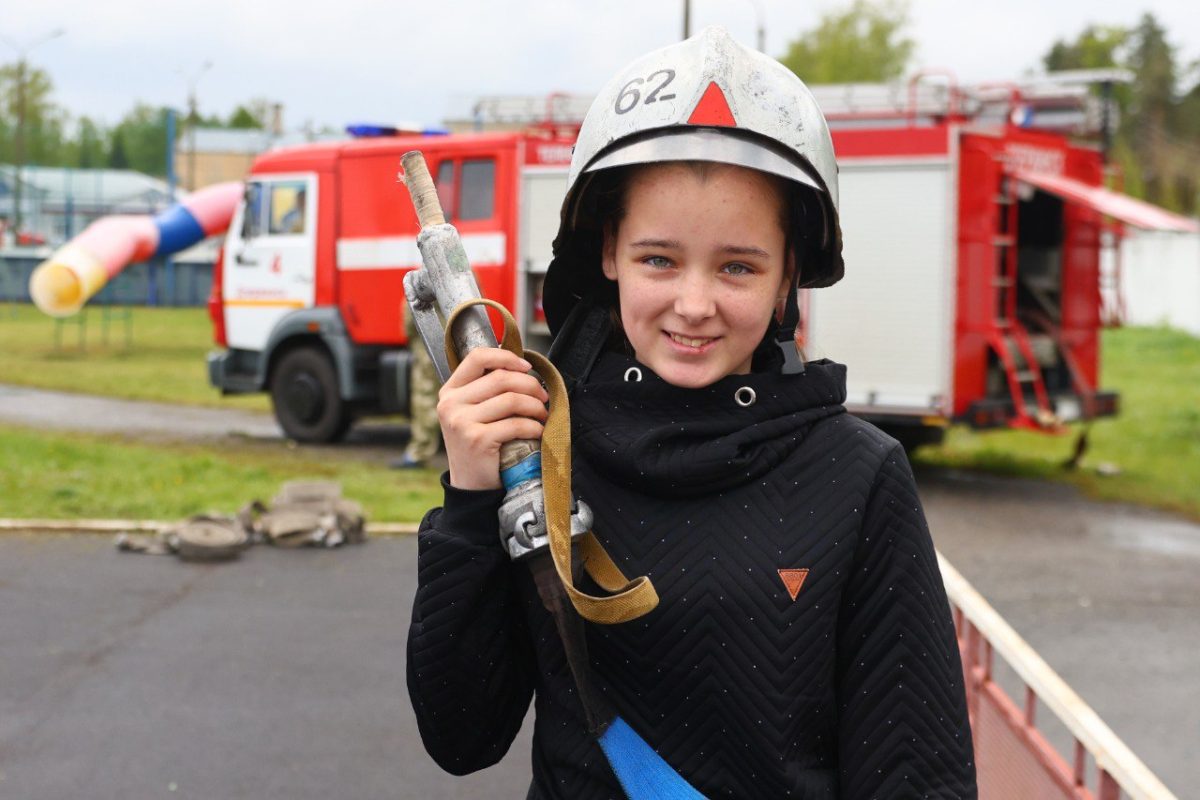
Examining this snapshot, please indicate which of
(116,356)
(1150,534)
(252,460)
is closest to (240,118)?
(116,356)

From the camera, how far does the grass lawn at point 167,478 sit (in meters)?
10.4

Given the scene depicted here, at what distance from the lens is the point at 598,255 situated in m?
2.00

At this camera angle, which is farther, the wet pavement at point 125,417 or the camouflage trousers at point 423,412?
the wet pavement at point 125,417

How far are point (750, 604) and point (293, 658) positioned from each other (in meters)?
5.41

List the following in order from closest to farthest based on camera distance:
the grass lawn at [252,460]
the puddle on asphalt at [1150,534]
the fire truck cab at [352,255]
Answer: the puddle on asphalt at [1150,534] → the grass lawn at [252,460] → the fire truck cab at [352,255]

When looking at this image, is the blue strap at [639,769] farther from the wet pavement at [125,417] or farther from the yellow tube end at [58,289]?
the yellow tube end at [58,289]

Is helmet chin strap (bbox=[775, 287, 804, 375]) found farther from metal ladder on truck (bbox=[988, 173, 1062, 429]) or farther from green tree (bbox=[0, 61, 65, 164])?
green tree (bbox=[0, 61, 65, 164])

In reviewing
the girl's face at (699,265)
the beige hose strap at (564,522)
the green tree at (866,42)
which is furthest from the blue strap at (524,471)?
the green tree at (866,42)

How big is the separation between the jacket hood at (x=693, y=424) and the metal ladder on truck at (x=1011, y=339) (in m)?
10.9

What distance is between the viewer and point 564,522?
5.45 ft

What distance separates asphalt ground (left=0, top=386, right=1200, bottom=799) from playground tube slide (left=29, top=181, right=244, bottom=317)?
11.1 meters

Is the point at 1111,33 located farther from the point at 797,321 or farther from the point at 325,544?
the point at 797,321

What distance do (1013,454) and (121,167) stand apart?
2469 inches

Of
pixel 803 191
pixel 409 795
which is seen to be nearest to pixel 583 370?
pixel 803 191
